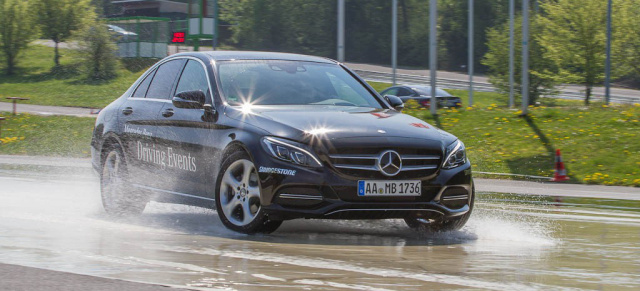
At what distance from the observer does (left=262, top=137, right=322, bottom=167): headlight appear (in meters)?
7.05

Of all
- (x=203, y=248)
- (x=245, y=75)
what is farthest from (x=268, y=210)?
(x=245, y=75)

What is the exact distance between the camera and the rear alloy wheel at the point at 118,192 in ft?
29.9

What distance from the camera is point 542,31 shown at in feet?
174

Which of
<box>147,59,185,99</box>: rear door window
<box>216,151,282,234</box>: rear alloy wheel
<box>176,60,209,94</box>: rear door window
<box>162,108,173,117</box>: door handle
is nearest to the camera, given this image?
<box>216,151,282,234</box>: rear alloy wheel

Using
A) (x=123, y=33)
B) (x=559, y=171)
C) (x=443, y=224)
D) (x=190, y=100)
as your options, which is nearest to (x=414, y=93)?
(x=559, y=171)

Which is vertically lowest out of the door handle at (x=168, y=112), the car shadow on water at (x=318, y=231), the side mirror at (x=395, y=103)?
the car shadow on water at (x=318, y=231)

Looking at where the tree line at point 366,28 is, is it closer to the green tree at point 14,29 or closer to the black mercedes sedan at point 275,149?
the green tree at point 14,29

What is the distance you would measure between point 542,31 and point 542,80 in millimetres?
7870

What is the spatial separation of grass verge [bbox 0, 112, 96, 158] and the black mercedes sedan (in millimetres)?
12036

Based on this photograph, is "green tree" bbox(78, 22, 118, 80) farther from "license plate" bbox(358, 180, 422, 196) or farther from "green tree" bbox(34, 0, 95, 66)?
"license plate" bbox(358, 180, 422, 196)

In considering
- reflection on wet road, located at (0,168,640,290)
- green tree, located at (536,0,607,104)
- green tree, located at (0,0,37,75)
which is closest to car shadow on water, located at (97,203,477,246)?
reflection on wet road, located at (0,168,640,290)

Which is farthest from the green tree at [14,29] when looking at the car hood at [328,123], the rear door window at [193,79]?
the car hood at [328,123]

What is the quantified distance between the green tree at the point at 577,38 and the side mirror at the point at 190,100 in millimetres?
44207

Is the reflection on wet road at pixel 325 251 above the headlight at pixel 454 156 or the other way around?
the other way around
